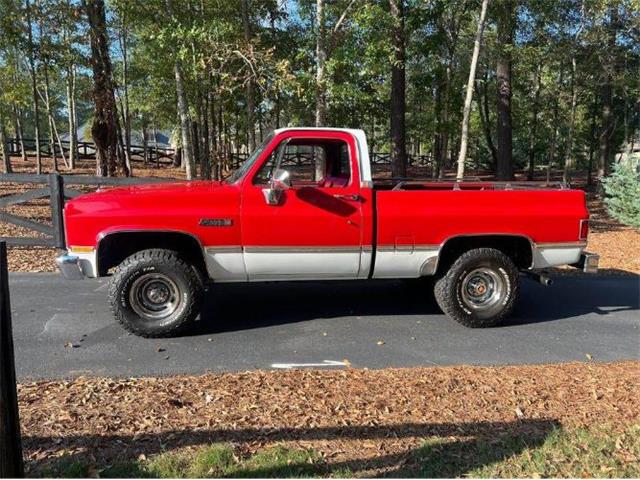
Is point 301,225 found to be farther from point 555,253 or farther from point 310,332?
point 555,253

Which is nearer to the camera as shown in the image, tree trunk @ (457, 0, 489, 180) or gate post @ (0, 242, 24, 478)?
gate post @ (0, 242, 24, 478)

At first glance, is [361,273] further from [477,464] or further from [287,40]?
[287,40]

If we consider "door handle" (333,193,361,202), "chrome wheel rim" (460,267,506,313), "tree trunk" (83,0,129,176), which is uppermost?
"tree trunk" (83,0,129,176)

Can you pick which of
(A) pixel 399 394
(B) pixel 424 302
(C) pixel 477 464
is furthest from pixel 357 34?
(C) pixel 477 464

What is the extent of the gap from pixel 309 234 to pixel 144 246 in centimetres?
166

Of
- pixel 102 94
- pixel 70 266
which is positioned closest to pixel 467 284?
pixel 70 266

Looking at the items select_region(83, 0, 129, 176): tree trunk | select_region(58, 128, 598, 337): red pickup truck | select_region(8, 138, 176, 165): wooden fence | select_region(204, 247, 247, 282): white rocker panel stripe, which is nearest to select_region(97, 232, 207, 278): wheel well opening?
select_region(58, 128, 598, 337): red pickup truck

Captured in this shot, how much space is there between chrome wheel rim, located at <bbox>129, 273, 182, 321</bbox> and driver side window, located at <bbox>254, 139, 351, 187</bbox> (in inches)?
52.5

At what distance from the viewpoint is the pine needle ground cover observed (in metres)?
3.15

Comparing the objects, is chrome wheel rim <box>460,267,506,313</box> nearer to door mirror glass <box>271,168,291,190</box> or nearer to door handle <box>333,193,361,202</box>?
door handle <box>333,193,361,202</box>

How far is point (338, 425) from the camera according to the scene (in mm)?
3594

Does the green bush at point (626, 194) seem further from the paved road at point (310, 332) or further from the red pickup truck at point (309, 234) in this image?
the red pickup truck at point (309, 234)

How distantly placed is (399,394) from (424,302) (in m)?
3.13

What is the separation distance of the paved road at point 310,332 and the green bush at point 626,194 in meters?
7.09
